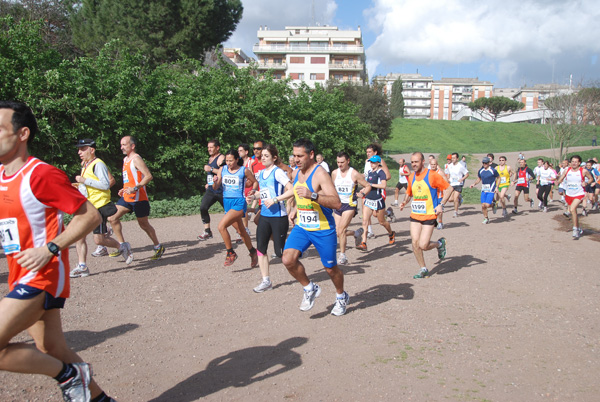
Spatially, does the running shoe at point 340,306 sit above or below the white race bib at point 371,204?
below

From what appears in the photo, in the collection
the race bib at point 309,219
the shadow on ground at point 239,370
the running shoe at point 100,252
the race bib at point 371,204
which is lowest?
the shadow on ground at point 239,370

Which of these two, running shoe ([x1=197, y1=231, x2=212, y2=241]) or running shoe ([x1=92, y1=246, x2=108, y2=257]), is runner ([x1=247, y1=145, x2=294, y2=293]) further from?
running shoe ([x1=197, y1=231, x2=212, y2=241])

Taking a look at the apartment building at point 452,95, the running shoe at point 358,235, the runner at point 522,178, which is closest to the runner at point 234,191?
the running shoe at point 358,235

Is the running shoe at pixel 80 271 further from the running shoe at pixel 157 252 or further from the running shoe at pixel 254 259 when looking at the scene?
the running shoe at pixel 254 259

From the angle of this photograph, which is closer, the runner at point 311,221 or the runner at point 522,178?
the runner at point 311,221

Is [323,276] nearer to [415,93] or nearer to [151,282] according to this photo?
[151,282]

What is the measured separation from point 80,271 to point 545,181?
51.7ft

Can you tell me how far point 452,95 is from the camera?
419ft

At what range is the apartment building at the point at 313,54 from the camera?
268 feet

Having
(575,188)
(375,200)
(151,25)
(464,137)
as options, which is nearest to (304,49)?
(464,137)

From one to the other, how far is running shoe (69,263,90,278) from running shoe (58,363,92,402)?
502 centimetres

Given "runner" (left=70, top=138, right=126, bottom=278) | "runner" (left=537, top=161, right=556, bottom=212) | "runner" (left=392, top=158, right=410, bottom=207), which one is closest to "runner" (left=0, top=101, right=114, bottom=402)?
"runner" (left=70, top=138, right=126, bottom=278)

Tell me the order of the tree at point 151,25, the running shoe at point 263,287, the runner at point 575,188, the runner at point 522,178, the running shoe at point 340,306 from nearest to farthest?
the running shoe at point 340,306 < the running shoe at point 263,287 < the runner at point 575,188 < the runner at point 522,178 < the tree at point 151,25

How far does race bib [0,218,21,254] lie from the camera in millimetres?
2910
